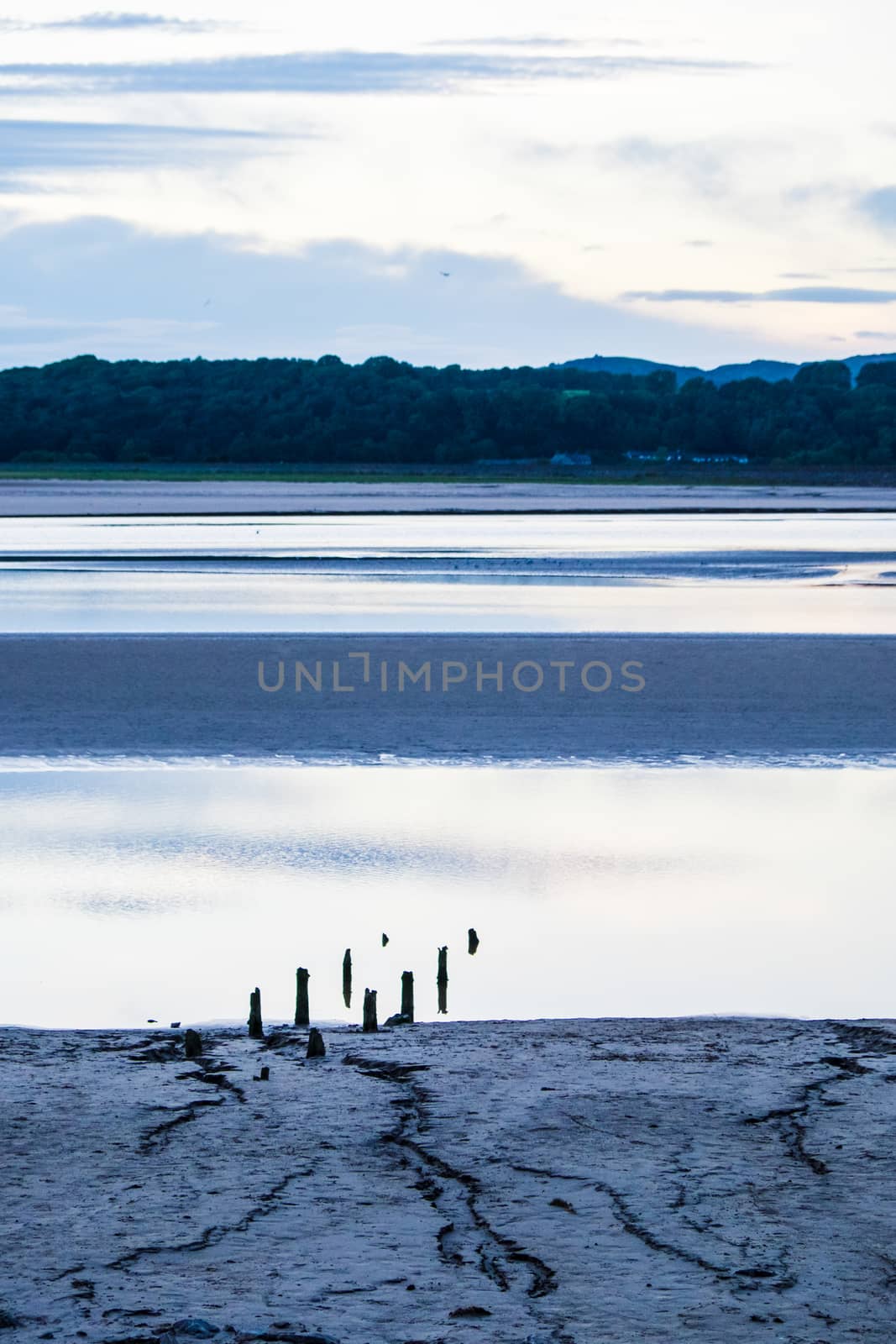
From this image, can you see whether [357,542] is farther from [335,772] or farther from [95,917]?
[95,917]

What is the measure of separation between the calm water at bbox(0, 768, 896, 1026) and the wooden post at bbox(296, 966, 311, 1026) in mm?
295

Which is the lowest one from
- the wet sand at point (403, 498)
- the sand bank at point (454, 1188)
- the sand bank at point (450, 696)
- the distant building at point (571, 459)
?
the sand bank at point (454, 1188)

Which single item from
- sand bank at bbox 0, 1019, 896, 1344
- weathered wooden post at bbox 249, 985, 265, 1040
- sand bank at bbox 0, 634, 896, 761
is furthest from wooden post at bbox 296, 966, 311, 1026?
sand bank at bbox 0, 634, 896, 761

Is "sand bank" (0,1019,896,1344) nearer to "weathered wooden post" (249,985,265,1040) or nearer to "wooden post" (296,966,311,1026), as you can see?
"weathered wooden post" (249,985,265,1040)

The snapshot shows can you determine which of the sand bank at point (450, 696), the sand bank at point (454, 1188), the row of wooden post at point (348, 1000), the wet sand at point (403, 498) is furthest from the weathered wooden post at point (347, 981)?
the wet sand at point (403, 498)

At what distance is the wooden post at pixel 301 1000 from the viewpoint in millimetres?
6645

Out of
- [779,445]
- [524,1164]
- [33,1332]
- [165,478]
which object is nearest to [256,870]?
[524,1164]

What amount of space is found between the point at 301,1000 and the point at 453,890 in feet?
8.25

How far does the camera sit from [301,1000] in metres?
6.69

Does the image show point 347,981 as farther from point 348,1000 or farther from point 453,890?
point 453,890

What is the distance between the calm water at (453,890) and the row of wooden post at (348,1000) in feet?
0.32

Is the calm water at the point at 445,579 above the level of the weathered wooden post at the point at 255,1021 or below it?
above

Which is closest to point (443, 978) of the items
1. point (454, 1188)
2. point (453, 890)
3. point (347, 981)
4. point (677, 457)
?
point (347, 981)

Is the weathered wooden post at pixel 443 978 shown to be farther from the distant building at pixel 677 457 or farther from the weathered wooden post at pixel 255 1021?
the distant building at pixel 677 457
